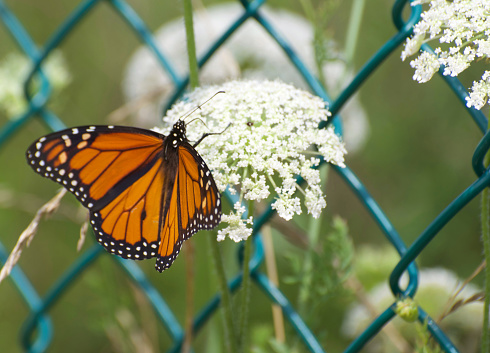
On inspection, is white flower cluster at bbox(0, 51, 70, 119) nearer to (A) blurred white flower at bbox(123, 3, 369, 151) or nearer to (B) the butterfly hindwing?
(A) blurred white flower at bbox(123, 3, 369, 151)

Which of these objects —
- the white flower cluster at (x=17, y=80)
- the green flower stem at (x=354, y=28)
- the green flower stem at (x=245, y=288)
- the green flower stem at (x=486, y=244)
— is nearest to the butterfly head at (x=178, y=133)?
the green flower stem at (x=245, y=288)

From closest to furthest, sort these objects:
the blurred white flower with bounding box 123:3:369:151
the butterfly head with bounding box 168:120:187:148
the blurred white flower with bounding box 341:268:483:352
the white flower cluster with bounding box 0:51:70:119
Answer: the butterfly head with bounding box 168:120:187:148 → the blurred white flower with bounding box 341:268:483:352 → the blurred white flower with bounding box 123:3:369:151 → the white flower cluster with bounding box 0:51:70:119

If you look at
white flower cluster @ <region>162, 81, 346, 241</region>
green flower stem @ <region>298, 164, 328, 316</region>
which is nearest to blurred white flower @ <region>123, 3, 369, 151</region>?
green flower stem @ <region>298, 164, 328, 316</region>

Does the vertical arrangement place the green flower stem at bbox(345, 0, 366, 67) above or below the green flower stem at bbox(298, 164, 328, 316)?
above

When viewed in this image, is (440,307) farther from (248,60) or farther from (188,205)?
(248,60)

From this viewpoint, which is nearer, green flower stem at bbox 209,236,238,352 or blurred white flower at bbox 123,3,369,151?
green flower stem at bbox 209,236,238,352

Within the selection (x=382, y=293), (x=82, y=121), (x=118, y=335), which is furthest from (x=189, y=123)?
(x=82, y=121)

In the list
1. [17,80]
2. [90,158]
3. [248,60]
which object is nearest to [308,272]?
[90,158]

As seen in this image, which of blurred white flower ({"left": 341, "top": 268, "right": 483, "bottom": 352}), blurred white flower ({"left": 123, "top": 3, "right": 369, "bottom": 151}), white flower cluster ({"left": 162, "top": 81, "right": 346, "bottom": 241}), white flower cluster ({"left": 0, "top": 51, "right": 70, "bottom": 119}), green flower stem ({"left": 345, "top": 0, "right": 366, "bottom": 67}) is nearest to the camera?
white flower cluster ({"left": 162, "top": 81, "right": 346, "bottom": 241})
